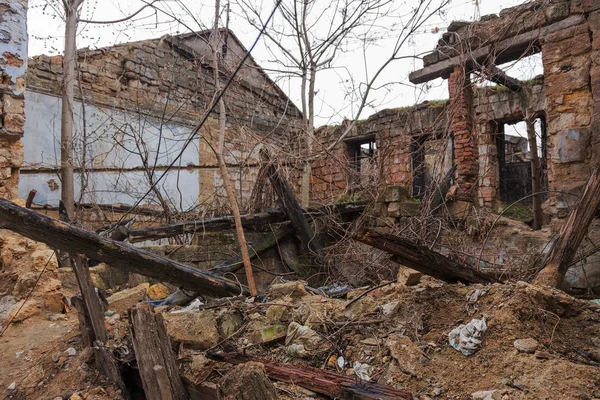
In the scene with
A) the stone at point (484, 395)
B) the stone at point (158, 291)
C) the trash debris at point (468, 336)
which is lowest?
the stone at point (158, 291)

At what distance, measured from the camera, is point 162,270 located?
2873 mm

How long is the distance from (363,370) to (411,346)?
318mm

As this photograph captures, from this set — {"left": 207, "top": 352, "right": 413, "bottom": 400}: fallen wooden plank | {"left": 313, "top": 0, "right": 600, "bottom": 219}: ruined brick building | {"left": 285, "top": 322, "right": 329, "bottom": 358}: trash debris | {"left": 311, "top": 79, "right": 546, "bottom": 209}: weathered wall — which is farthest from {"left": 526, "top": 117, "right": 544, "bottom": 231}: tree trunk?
{"left": 207, "top": 352, "right": 413, "bottom": 400}: fallen wooden plank

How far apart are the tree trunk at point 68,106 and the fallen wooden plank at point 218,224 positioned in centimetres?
205

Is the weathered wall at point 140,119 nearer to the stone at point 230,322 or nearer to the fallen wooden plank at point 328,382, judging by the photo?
the stone at point 230,322

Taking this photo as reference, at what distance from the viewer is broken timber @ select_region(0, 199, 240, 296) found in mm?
2365

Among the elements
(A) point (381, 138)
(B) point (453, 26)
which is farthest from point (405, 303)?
(A) point (381, 138)

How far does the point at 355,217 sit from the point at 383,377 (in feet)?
17.7

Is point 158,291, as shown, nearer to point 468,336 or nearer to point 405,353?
point 405,353

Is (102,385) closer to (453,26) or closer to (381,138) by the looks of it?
(453,26)

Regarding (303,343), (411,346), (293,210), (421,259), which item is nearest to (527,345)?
(411,346)

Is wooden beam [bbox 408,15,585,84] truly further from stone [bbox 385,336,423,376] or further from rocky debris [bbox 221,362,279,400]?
rocky debris [bbox 221,362,279,400]

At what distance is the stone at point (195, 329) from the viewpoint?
2.88m

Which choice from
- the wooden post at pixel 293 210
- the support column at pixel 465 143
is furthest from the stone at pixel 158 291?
the support column at pixel 465 143
